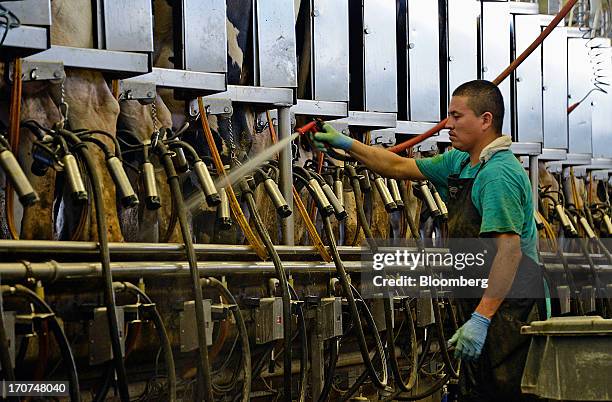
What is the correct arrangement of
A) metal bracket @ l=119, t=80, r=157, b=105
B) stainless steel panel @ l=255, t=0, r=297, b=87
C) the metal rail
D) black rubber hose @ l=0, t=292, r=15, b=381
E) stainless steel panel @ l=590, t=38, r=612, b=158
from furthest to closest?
stainless steel panel @ l=590, t=38, r=612, b=158
stainless steel panel @ l=255, t=0, r=297, b=87
metal bracket @ l=119, t=80, r=157, b=105
the metal rail
black rubber hose @ l=0, t=292, r=15, b=381

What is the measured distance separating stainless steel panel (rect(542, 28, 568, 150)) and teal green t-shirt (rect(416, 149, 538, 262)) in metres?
2.64

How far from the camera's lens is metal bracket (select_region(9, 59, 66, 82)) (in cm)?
345

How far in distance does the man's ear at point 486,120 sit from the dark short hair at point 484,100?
0.01 m

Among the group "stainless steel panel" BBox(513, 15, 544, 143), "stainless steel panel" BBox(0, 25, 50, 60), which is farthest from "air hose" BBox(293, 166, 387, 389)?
"stainless steel panel" BBox(513, 15, 544, 143)

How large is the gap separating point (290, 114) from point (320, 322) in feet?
2.93

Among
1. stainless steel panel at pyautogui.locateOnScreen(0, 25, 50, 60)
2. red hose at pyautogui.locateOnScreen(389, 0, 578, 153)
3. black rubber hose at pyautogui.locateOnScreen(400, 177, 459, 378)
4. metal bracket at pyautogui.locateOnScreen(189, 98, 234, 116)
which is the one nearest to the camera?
stainless steel panel at pyautogui.locateOnScreen(0, 25, 50, 60)

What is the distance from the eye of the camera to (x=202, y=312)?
3.42 metres

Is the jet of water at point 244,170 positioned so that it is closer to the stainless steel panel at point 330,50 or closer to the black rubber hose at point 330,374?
the stainless steel panel at point 330,50

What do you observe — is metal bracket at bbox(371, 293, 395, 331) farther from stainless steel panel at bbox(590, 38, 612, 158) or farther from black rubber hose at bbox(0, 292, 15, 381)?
stainless steel panel at bbox(590, 38, 612, 158)

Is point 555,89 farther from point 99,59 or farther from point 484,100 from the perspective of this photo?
point 99,59

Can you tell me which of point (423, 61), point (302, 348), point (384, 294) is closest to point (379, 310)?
point (384, 294)

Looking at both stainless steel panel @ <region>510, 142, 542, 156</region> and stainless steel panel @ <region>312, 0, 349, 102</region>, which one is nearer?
stainless steel panel @ <region>312, 0, 349, 102</region>

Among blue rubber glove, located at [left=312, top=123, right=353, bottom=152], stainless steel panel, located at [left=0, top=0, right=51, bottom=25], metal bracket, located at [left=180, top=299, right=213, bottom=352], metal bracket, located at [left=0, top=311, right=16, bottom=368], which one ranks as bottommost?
metal bracket, located at [left=180, top=299, right=213, bottom=352]

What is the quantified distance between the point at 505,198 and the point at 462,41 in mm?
2296
